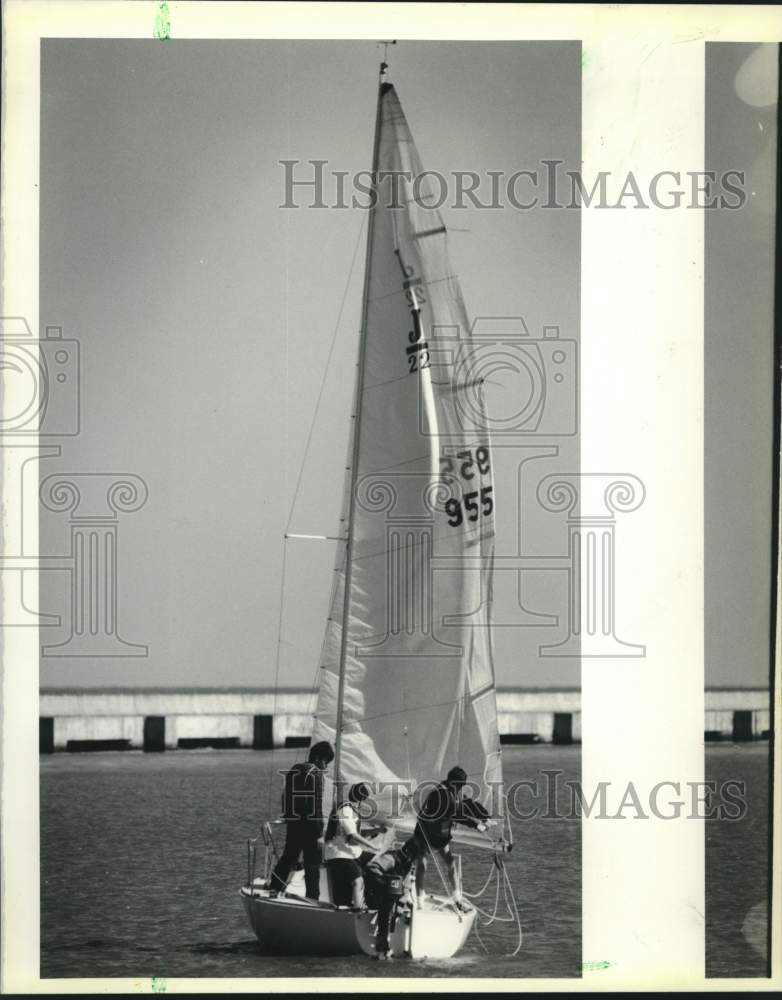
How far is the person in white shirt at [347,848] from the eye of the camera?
24.0ft

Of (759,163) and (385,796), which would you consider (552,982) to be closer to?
(385,796)

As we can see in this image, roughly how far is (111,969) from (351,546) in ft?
7.43

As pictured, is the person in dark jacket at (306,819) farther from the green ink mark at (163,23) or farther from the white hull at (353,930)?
the green ink mark at (163,23)

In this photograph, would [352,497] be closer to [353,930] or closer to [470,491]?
[470,491]

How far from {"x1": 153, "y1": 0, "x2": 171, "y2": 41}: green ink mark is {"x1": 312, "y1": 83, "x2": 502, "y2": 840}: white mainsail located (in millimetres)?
1327

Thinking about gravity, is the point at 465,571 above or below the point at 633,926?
above

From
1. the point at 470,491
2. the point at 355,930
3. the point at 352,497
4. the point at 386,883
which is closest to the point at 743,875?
the point at 386,883

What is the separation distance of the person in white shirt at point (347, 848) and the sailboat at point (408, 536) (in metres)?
0.10

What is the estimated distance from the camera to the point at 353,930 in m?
7.25

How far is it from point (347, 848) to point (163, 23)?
393 centimetres

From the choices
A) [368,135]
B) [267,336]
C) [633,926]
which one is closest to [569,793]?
[633,926]

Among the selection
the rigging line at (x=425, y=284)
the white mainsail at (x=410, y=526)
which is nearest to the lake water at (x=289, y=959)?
the white mainsail at (x=410, y=526)

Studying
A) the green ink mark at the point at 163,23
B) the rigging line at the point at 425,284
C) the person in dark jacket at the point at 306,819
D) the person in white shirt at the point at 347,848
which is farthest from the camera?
the rigging line at the point at 425,284

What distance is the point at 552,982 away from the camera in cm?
723
